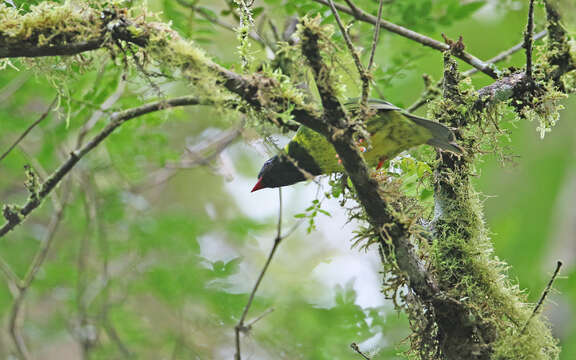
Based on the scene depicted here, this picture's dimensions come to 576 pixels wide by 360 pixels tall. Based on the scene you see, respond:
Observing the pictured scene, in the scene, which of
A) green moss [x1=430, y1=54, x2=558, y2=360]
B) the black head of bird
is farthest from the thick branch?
the black head of bird

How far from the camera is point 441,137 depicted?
8.42ft

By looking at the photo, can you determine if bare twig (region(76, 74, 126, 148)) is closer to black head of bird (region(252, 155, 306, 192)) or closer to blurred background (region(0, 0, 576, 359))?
blurred background (region(0, 0, 576, 359))

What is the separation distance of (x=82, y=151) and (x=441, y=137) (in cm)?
183

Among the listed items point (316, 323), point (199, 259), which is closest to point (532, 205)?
point (316, 323)

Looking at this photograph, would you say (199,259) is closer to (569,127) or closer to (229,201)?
(229,201)

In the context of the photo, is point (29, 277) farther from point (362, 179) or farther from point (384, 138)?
point (362, 179)

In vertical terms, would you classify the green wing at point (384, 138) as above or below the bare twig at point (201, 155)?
below

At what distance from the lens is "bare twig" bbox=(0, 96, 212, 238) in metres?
2.28

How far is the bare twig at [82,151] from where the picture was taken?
228cm

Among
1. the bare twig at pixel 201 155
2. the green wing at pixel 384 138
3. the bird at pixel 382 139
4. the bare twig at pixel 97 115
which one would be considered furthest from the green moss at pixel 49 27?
the bare twig at pixel 201 155

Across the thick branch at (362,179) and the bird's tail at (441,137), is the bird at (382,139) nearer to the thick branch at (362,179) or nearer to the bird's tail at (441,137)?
the bird's tail at (441,137)

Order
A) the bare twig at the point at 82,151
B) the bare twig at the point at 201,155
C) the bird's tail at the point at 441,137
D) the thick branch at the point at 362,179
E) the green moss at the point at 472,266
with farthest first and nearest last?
1. the bare twig at the point at 201,155
2. the bird's tail at the point at 441,137
3. the bare twig at the point at 82,151
4. the green moss at the point at 472,266
5. the thick branch at the point at 362,179

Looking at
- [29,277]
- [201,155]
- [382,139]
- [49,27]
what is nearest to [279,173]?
[382,139]

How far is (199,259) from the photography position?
5.21 m
